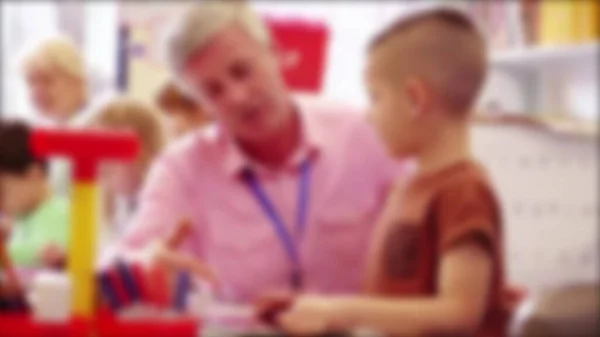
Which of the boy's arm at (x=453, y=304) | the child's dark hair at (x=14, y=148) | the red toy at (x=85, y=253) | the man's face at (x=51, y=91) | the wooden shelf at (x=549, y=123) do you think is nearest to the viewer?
the red toy at (x=85, y=253)

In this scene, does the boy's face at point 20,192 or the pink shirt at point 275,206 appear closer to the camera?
the pink shirt at point 275,206

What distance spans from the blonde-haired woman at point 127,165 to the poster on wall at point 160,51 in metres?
0.14

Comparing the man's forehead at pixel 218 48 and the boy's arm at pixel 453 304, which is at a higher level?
the man's forehead at pixel 218 48

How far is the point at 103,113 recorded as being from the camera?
0.91 meters

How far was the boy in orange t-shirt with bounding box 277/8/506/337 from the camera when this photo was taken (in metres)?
0.58

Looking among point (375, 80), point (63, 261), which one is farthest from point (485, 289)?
point (63, 261)

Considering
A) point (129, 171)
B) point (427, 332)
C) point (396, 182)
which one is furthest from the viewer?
point (129, 171)

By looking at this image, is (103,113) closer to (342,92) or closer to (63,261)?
(63,261)

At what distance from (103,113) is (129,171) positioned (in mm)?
61

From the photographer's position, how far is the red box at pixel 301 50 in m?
0.92

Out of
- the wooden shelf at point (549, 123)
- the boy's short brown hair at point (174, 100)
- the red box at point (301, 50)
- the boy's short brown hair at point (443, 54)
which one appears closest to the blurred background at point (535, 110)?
the wooden shelf at point (549, 123)

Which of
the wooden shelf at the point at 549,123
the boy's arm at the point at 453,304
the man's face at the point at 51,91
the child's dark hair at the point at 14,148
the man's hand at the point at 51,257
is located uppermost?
the man's face at the point at 51,91

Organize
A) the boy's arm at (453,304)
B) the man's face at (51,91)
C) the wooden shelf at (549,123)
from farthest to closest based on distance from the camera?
the wooden shelf at (549,123)
the man's face at (51,91)
the boy's arm at (453,304)

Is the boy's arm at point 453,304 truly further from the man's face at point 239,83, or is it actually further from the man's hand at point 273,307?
the man's face at point 239,83
